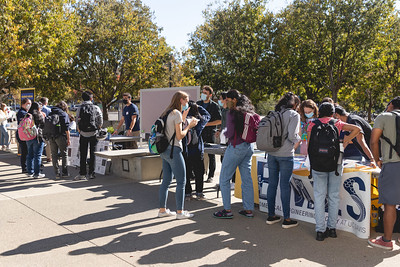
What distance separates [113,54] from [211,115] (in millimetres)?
20254

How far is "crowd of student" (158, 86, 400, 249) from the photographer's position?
4.74m

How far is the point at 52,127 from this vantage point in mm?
8852

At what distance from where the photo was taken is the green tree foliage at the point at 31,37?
1566 centimetres

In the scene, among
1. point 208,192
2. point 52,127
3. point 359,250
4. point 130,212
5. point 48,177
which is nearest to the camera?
point 359,250

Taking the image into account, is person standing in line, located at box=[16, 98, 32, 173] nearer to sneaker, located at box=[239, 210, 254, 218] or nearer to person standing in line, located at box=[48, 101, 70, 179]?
person standing in line, located at box=[48, 101, 70, 179]

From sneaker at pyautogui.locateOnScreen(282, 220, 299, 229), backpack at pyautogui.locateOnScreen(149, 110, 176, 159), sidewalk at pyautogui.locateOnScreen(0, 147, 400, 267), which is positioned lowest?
sidewalk at pyautogui.locateOnScreen(0, 147, 400, 267)

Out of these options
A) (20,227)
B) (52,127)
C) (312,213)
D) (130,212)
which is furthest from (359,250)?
(52,127)

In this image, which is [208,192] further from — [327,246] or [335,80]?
[335,80]

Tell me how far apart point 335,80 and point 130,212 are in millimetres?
22762

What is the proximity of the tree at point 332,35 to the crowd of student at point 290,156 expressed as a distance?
19637 millimetres

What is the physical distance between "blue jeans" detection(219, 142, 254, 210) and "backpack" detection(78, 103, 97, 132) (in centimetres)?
404

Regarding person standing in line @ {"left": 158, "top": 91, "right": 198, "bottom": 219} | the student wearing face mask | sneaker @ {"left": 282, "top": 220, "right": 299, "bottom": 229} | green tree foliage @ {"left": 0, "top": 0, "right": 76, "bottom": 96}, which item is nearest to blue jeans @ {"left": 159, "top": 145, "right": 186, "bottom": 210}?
person standing in line @ {"left": 158, "top": 91, "right": 198, "bottom": 219}

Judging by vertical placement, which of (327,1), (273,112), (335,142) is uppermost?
(327,1)

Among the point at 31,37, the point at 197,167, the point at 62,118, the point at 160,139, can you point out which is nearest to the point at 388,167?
the point at 160,139
